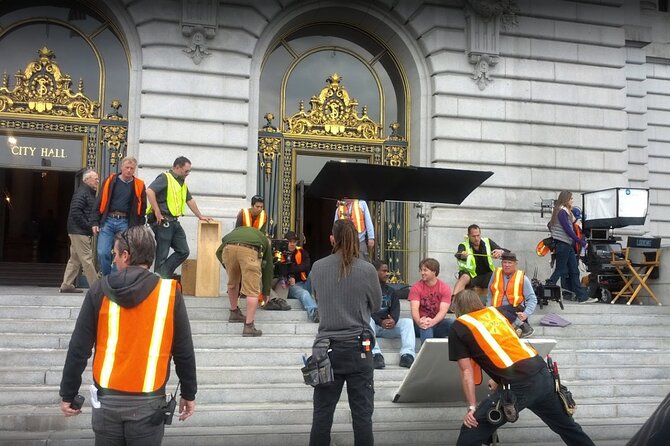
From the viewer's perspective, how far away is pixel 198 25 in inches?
584

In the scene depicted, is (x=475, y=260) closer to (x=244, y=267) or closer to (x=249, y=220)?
(x=249, y=220)

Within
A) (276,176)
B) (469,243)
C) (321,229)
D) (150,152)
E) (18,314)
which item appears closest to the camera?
(18,314)

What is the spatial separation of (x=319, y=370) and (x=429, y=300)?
172 inches

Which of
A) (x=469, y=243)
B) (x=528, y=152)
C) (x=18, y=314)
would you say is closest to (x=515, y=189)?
(x=528, y=152)

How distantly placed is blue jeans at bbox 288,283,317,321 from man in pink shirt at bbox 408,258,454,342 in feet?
5.48

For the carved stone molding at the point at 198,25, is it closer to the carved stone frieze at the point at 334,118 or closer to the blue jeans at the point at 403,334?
the carved stone frieze at the point at 334,118

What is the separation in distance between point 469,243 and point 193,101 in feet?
22.3

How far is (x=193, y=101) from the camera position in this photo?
1486 centimetres

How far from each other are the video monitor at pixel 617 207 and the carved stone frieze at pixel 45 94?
11.0 meters

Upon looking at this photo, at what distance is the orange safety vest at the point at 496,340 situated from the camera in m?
5.50

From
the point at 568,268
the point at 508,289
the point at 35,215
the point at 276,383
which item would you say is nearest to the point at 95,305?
the point at 276,383

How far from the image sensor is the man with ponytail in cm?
539

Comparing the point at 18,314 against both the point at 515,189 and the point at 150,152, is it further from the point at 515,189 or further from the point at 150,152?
the point at 515,189

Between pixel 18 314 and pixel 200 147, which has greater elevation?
pixel 200 147
